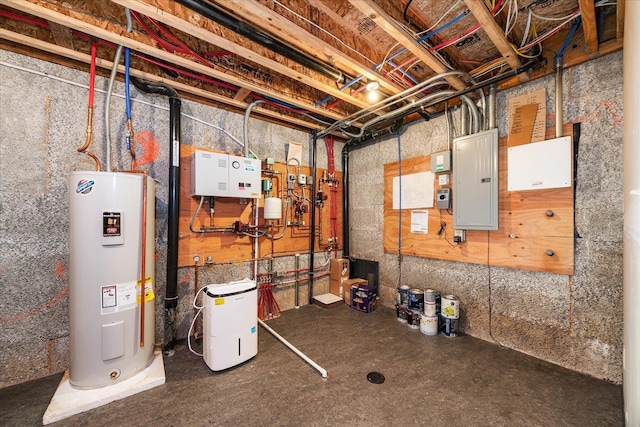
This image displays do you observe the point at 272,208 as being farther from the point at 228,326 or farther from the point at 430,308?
the point at 430,308

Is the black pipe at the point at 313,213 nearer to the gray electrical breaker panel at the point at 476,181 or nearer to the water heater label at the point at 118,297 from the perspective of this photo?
the gray electrical breaker panel at the point at 476,181

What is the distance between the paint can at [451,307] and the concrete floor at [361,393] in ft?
0.92

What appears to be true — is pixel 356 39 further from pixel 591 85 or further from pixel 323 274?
pixel 323 274

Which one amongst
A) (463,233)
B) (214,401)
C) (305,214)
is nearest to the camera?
(214,401)

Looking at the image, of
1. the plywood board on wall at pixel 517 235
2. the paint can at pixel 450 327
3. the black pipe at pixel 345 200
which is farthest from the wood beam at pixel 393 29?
the paint can at pixel 450 327

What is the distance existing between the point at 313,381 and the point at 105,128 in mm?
2840

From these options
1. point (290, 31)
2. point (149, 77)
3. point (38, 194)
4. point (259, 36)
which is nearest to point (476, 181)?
point (290, 31)

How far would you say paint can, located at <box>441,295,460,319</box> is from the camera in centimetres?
257

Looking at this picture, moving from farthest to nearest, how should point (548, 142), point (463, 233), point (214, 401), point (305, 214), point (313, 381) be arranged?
1. point (305, 214)
2. point (463, 233)
3. point (548, 142)
4. point (313, 381)
5. point (214, 401)

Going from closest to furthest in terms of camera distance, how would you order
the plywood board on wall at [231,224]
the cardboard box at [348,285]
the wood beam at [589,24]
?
the wood beam at [589,24] → the plywood board on wall at [231,224] → the cardboard box at [348,285]

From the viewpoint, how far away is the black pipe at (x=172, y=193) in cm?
236

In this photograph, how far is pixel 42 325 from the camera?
1.96 meters

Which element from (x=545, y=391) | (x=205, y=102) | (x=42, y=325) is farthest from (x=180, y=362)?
(x=545, y=391)

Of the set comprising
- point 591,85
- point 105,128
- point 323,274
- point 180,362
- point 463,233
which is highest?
point 591,85
